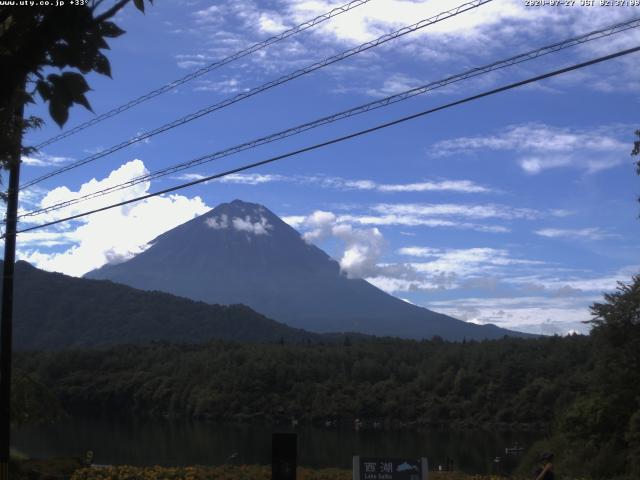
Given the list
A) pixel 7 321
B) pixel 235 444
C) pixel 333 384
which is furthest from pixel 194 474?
pixel 333 384

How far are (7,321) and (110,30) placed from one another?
13.3 meters

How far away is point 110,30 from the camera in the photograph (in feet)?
11.0

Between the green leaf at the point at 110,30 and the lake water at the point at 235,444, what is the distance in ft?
121

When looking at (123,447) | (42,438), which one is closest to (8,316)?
(123,447)

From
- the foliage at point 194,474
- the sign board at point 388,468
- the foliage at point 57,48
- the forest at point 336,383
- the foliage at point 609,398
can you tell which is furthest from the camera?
the forest at point 336,383

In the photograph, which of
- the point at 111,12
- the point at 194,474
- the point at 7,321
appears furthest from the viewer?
the point at 194,474

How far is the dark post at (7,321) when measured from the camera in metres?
14.8

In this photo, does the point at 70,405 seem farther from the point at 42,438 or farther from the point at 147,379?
the point at 42,438

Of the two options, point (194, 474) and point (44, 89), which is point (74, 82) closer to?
point (44, 89)

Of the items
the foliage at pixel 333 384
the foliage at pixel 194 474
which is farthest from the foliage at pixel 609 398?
the foliage at pixel 333 384

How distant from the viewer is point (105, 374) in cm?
10838

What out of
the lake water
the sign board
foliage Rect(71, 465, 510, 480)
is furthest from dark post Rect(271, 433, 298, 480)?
the lake water

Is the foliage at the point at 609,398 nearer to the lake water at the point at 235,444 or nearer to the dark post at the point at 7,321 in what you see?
the lake water at the point at 235,444

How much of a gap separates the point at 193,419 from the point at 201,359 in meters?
19.3
